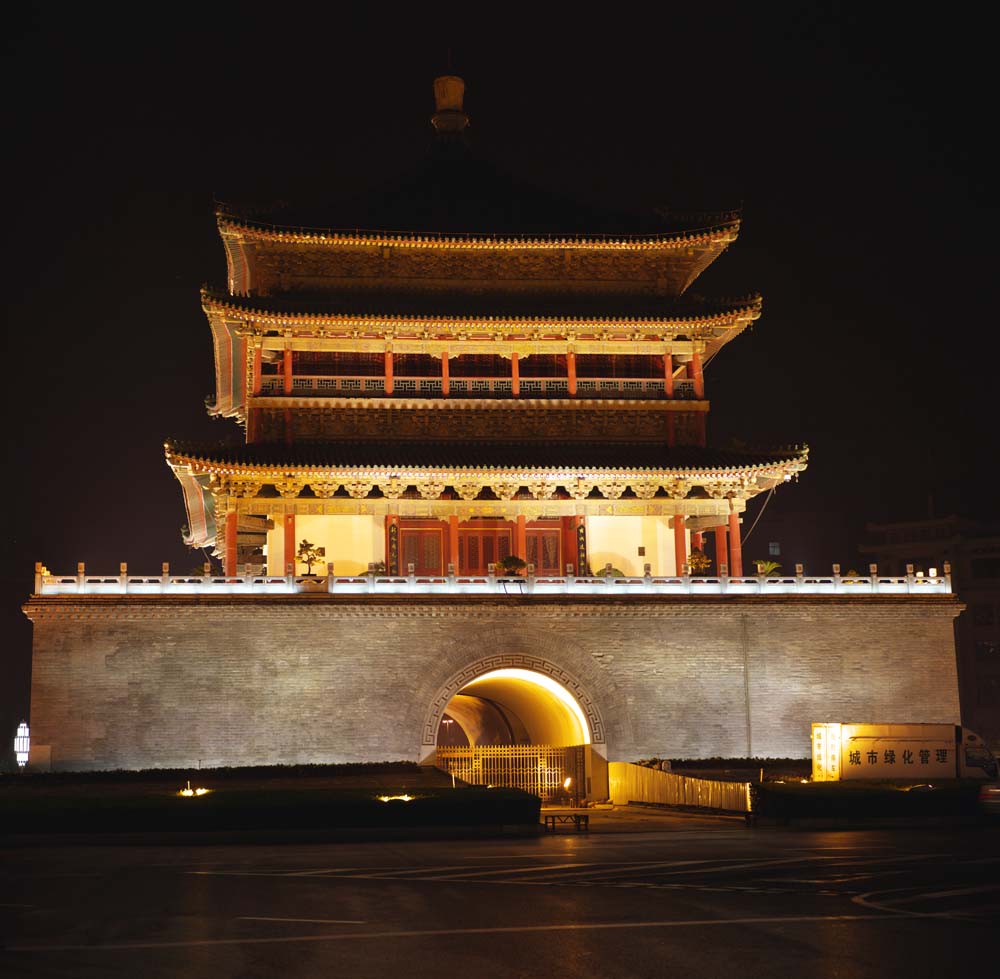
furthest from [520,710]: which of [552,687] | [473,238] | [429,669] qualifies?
[473,238]

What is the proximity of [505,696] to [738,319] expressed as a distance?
A: 1354 cm

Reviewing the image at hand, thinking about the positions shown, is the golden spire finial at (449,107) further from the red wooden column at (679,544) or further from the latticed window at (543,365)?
the red wooden column at (679,544)

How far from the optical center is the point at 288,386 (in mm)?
36781

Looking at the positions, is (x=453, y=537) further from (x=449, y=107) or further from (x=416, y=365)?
(x=449, y=107)

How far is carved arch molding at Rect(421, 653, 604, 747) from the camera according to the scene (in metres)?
32.7

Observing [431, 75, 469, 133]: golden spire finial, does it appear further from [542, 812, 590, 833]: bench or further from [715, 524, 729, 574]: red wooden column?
[542, 812, 590, 833]: bench

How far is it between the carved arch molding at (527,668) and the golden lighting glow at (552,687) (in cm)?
Answer: 17

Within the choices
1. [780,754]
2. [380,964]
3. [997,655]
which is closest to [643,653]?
[780,754]

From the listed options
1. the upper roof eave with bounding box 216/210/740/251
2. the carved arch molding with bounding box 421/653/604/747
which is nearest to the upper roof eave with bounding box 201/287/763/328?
the upper roof eave with bounding box 216/210/740/251

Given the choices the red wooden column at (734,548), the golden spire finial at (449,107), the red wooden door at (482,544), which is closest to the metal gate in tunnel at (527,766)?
the red wooden door at (482,544)

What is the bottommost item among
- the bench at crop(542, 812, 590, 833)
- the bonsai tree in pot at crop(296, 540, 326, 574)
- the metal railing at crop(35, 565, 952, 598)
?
the bench at crop(542, 812, 590, 833)

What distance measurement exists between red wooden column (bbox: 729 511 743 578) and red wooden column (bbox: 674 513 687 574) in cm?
139

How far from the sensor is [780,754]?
33281mm

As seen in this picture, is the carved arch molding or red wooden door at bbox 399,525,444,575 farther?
red wooden door at bbox 399,525,444,575
